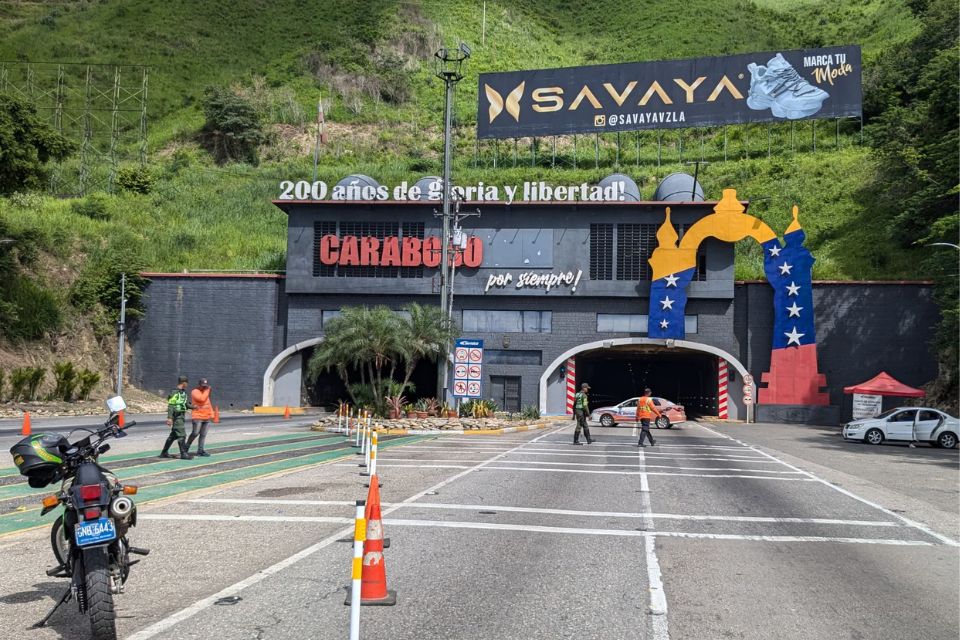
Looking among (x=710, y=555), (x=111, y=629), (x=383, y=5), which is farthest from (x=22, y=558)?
(x=383, y=5)

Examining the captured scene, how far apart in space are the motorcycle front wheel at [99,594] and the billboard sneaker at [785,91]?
2180 inches

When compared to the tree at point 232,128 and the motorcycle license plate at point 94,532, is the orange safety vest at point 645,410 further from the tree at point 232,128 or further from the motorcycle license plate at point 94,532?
the tree at point 232,128

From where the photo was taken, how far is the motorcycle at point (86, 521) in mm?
5801

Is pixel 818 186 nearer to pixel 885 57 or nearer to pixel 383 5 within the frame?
pixel 885 57

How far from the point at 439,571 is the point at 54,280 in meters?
48.0

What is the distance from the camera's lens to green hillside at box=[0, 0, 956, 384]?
2153 inches

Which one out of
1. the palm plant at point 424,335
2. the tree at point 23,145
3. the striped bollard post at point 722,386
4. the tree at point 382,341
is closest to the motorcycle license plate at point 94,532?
the tree at point 382,341

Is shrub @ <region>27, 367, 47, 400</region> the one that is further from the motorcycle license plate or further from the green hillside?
the motorcycle license plate

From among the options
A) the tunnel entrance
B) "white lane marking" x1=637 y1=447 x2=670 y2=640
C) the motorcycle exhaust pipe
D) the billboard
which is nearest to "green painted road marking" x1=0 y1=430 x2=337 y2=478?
the motorcycle exhaust pipe

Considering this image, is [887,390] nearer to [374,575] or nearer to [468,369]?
[468,369]

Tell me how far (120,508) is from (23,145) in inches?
1676

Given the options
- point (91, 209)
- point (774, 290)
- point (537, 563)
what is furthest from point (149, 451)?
point (91, 209)

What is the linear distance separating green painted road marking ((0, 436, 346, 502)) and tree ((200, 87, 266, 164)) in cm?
6912

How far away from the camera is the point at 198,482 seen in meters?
14.2
